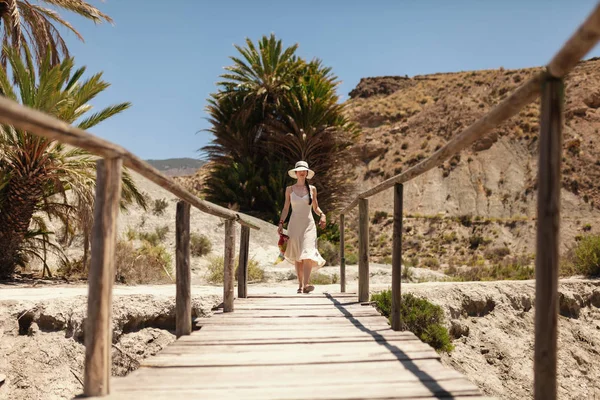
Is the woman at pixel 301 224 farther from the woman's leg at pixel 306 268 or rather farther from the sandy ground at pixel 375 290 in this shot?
the sandy ground at pixel 375 290

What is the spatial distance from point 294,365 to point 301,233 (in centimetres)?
317

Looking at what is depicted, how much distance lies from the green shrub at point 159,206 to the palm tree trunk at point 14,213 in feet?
20.3

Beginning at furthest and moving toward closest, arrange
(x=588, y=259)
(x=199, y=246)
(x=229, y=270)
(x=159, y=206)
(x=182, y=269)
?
(x=159, y=206) < (x=199, y=246) < (x=588, y=259) < (x=229, y=270) < (x=182, y=269)

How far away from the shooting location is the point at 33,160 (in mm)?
7859

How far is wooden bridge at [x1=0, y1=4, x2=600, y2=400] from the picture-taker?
1.97 meters

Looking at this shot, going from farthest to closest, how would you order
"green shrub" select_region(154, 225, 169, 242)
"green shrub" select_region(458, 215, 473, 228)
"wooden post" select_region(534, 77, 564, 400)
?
1. "green shrub" select_region(458, 215, 473, 228)
2. "green shrub" select_region(154, 225, 169, 242)
3. "wooden post" select_region(534, 77, 564, 400)

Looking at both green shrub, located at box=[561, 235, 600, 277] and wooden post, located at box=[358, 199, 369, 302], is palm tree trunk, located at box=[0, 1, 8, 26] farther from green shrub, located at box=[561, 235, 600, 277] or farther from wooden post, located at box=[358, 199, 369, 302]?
green shrub, located at box=[561, 235, 600, 277]

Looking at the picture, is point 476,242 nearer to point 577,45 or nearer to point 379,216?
point 379,216

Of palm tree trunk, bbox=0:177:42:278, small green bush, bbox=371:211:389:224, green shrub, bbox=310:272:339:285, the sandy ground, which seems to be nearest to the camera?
the sandy ground

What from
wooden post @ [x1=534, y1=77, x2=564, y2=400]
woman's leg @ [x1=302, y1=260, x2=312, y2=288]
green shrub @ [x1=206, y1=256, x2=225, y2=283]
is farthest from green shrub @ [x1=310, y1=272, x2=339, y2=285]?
wooden post @ [x1=534, y1=77, x2=564, y2=400]

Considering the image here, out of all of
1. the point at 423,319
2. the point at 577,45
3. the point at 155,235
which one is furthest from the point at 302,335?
the point at 155,235

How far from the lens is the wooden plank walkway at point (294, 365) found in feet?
7.89

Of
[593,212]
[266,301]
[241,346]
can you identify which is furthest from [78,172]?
[593,212]

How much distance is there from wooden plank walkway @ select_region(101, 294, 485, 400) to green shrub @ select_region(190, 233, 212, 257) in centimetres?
838
